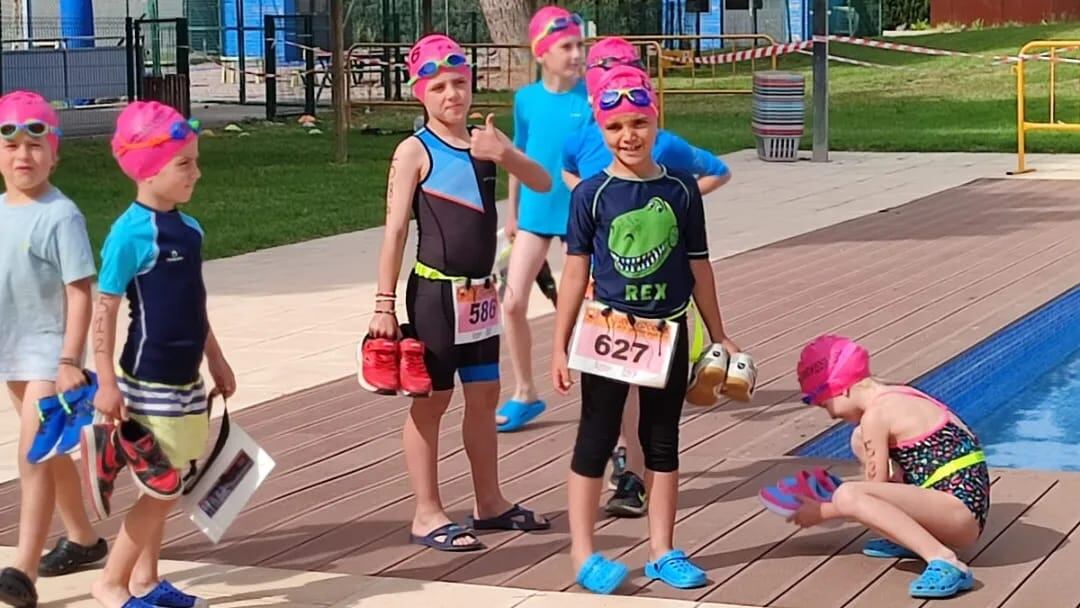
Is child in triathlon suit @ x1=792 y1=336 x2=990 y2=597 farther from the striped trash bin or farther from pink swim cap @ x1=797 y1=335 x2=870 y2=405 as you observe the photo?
the striped trash bin

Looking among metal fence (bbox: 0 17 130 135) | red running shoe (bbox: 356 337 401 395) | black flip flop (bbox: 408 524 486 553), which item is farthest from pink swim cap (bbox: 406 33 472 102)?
metal fence (bbox: 0 17 130 135)

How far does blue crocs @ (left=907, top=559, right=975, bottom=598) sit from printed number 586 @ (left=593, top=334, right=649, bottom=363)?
1075 millimetres

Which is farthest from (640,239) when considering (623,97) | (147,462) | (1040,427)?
(1040,427)

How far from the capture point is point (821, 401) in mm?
6023

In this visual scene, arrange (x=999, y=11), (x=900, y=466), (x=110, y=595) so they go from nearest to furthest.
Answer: (x=110, y=595)
(x=900, y=466)
(x=999, y=11)

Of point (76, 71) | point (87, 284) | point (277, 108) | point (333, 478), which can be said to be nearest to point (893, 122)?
point (277, 108)

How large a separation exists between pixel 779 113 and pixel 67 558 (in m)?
15.8

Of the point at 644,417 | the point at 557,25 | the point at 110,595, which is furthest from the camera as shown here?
the point at 557,25

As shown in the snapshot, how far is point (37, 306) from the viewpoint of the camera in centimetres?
564

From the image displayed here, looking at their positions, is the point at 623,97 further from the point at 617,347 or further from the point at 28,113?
the point at 28,113

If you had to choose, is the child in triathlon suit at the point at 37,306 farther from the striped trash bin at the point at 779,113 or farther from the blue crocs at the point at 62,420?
the striped trash bin at the point at 779,113

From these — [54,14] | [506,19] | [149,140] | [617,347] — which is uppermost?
[54,14]

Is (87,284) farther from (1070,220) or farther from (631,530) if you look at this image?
(1070,220)

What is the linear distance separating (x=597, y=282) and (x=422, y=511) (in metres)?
1.09
